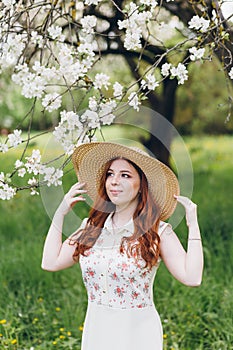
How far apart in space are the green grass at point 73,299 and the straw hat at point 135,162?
0.60m

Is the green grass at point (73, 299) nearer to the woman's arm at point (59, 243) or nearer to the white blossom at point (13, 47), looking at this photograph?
the woman's arm at point (59, 243)

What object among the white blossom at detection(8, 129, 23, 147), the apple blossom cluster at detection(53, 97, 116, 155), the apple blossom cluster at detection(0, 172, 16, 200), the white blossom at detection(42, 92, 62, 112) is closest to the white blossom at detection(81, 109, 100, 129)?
the apple blossom cluster at detection(53, 97, 116, 155)

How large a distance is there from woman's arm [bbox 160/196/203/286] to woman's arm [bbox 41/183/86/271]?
1.18ft

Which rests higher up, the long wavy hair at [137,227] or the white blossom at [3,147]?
the white blossom at [3,147]

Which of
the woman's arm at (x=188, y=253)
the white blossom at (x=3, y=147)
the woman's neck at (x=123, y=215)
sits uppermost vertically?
the white blossom at (x=3, y=147)

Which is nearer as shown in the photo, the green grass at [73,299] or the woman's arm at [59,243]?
the woman's arm at [59,243]

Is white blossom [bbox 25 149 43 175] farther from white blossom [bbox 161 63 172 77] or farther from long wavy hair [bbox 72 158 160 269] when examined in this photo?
white blossom [bbox 161 63 172 77]

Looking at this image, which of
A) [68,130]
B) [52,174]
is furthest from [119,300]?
[68,130]

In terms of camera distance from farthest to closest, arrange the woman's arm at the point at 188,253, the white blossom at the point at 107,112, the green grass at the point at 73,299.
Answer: the green grass at the point at 73,299, the white blossom at the point at 107,112, the woman's arm at the point at 188,253

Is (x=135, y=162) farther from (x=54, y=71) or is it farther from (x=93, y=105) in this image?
(x=54, y=71)

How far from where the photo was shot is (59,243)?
255 centimetres

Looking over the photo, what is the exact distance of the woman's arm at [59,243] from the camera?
2519mm

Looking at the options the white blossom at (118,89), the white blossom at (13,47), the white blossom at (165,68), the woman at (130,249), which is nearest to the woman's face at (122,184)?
the woman at (130,249)

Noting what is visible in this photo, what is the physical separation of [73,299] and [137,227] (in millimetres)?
1876
